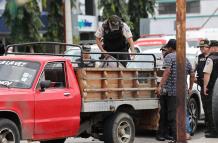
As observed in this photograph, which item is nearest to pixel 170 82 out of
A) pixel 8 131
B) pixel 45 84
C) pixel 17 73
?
pixel 45 84

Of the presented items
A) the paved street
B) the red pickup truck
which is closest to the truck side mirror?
the red pickup truck

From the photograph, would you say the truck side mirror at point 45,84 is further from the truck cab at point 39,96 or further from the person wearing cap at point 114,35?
the person wearing cap at point 114,35

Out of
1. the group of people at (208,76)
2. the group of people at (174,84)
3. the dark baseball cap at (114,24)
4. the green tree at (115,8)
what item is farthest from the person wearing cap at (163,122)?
the green tree at (115,8)

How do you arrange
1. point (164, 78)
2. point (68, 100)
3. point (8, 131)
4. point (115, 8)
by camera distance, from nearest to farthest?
point (8, 131)
point (68, 100)
point (164, 78)
point (115, 8)

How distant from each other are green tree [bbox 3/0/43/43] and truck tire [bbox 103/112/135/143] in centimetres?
1685

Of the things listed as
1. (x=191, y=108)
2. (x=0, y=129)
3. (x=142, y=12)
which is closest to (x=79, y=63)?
(x=0, y=129)

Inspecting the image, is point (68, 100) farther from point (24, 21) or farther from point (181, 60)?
point (24, 21)

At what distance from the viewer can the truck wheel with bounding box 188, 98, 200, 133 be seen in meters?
12.5

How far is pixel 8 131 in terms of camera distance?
28.1 ft

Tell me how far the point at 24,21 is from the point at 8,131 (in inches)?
748

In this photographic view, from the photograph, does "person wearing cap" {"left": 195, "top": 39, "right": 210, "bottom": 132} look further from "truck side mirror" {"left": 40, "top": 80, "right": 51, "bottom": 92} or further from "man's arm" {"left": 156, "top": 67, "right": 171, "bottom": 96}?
"truck side mirror" {"left": 40, "top": 80, "right": 51, "bottom": 92}

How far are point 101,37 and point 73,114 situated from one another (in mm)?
2798

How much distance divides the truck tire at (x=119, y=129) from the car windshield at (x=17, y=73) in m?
1.80

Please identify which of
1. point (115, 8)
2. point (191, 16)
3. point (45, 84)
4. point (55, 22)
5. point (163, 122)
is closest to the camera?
point (45, 84)
